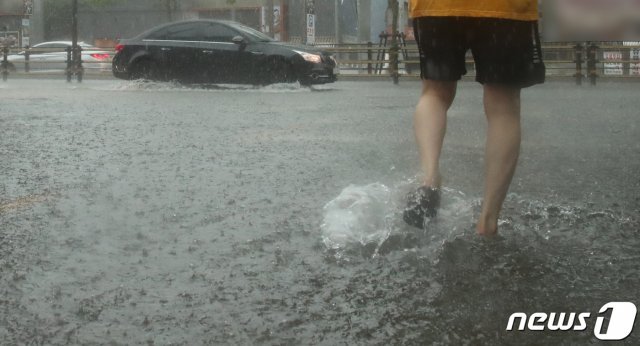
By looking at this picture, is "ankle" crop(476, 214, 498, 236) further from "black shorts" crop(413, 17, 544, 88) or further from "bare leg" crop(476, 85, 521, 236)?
"black shorts" crop(413, 17, 544, 88)

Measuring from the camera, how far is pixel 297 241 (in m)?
3.82

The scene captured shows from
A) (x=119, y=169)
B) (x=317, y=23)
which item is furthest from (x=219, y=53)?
(x=317, y=23)

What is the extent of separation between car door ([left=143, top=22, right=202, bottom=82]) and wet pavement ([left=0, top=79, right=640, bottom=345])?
10495 mm

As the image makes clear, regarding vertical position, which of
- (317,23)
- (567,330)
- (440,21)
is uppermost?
(317,23)

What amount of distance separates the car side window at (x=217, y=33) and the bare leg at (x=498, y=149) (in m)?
14.5

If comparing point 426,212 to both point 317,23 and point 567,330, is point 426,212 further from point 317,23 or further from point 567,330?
point 317,23

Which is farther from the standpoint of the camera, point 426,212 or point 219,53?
point 219,53

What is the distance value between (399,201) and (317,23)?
45450mm

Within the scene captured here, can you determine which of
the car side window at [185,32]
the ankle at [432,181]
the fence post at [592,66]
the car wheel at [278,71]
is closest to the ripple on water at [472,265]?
the ankle at [432,181]

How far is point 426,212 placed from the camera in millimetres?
3670

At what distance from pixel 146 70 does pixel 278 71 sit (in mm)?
2596

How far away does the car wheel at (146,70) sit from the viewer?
1823cm

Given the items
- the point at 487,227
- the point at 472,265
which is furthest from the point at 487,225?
the point at 472,265

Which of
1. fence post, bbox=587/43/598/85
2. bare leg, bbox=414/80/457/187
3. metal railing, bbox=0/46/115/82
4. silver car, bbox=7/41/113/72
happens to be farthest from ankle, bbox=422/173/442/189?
silver car, bbox=7/41/113/72
